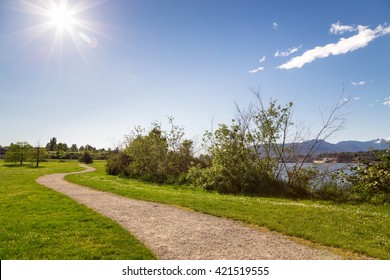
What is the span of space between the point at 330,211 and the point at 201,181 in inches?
552

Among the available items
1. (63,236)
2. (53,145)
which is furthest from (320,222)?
(53,145)

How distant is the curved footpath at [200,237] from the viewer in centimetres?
766

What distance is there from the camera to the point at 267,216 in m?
11.9

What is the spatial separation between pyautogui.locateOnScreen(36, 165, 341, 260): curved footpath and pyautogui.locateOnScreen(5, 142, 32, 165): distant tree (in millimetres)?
74044

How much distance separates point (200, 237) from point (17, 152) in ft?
267

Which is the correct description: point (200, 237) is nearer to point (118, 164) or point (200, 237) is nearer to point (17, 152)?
point (118, 164)

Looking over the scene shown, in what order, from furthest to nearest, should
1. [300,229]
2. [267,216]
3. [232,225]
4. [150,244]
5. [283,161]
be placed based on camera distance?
[283,161] < [267,216] < [232,225] < [300,229] < [150,244]

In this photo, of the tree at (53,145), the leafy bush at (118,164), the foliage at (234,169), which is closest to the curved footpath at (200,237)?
the foliage at (234,169)

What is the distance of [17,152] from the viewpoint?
245ft

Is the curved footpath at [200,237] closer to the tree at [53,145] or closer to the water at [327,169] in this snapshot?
the water at [327,169]
